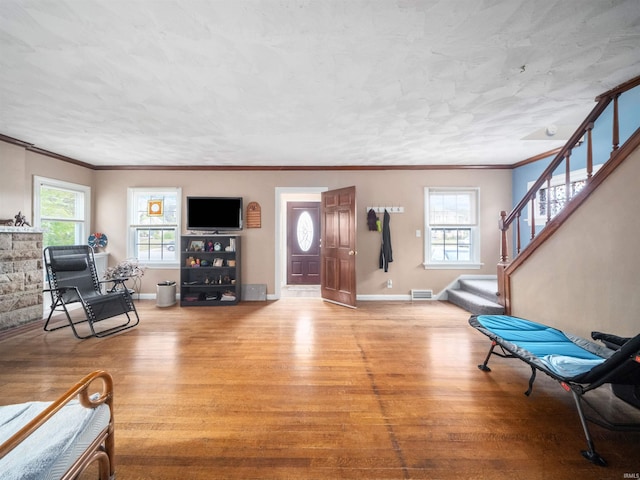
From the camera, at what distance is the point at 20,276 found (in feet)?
11.3

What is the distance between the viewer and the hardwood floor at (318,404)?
4.73ft

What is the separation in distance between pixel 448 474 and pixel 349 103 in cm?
289

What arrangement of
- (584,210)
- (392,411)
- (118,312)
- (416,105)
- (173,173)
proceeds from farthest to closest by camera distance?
(173,173)
(118,312)
(416,105)
(584,210)
(392,411)

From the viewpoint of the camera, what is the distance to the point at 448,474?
1.38 metres

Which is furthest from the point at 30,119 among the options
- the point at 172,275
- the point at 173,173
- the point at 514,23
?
the point at 514,23

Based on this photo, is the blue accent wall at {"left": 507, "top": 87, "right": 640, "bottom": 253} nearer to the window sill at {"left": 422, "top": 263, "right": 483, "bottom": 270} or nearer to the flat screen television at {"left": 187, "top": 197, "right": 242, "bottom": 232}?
the window sill at {"left": 422, "top": 263, "right": 483, "bottom": 270}

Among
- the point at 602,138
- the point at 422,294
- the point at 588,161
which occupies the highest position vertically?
the point at 602,138

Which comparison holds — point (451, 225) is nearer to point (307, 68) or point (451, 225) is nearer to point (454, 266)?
point (454, 266)

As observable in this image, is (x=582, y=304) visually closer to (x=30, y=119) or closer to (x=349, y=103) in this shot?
(x=349, y=103)

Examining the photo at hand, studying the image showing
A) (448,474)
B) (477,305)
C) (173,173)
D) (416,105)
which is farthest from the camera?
(173,173)

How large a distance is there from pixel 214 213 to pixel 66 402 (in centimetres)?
404

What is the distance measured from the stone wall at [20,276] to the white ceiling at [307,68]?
Result: 1351 millimetres

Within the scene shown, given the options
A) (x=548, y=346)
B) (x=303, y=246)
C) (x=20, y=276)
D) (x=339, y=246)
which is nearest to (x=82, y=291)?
(x=20, y=276)

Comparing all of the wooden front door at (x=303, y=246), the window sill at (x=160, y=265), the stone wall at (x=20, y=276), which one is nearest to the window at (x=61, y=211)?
the stone wall at (x=20, y=276)
